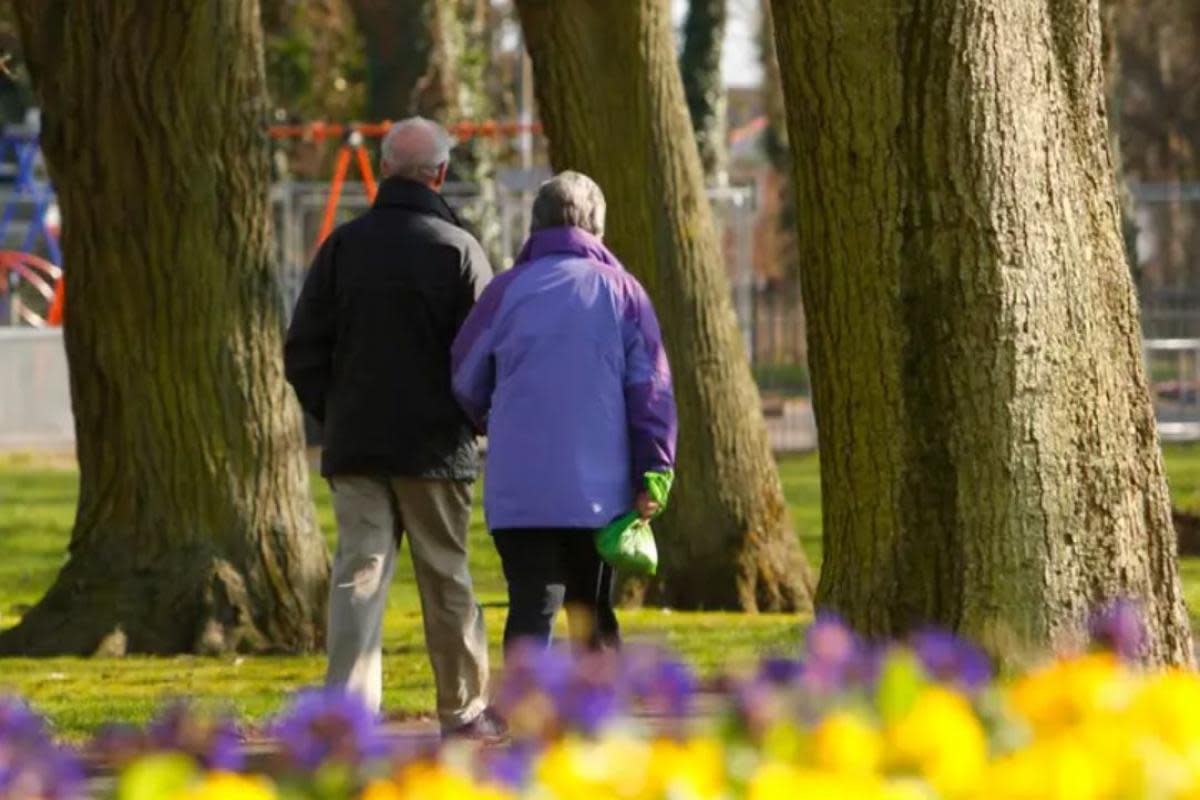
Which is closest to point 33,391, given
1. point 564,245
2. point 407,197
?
point 407,197

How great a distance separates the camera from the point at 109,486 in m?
12.8

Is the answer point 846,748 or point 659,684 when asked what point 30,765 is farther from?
point 846,748

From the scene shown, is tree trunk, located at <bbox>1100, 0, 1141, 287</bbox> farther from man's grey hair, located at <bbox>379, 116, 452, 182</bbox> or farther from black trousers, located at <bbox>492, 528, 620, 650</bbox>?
black trousers, located at <bbox>492, 528, 620, 650</bbox>

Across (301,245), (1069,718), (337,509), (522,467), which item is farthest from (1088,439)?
(301,245)

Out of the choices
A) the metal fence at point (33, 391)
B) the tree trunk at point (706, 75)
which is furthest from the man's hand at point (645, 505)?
the tree trunk at point (706, 75)

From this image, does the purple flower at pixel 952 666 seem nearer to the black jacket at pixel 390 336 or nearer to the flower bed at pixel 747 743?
the flower bed at pixel 747 743

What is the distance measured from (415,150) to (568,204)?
0.64 m

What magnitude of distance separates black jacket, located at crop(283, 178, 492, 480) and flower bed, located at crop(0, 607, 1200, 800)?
4.82 m

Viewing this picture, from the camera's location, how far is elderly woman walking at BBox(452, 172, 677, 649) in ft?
28.2

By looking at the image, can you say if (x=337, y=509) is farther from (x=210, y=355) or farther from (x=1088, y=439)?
(x=210, y=355)

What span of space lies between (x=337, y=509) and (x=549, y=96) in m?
5.73

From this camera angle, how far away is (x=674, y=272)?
1489 centimetres

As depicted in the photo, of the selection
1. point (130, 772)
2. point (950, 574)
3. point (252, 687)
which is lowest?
point (252, 687)

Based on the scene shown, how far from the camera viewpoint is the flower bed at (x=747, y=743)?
11.3 ft
